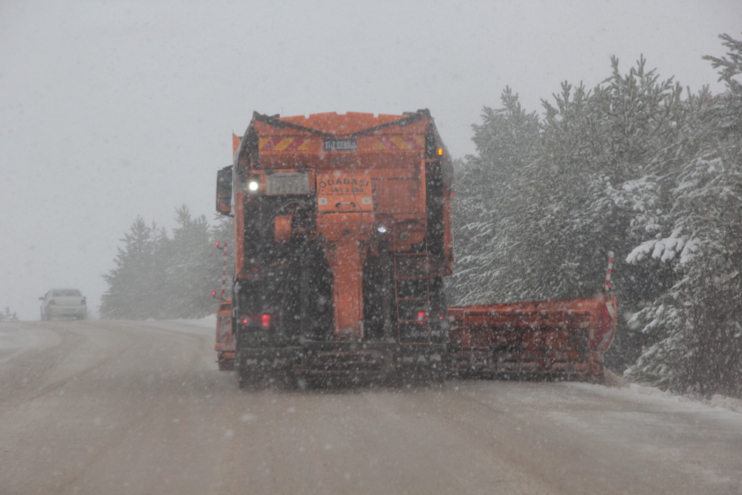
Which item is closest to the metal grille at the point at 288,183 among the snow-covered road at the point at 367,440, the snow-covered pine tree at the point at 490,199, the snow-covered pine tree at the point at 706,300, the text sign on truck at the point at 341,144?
the text sign on truck at the point at 341,144

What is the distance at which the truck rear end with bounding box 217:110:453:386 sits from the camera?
7871 millimetres

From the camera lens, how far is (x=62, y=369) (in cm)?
1080

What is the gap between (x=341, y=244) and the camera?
7.84 m

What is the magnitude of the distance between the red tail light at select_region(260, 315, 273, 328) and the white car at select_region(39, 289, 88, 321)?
1024 inches

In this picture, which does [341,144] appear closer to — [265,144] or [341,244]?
[265,144]

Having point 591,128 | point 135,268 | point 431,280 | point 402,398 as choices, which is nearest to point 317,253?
point 431,280

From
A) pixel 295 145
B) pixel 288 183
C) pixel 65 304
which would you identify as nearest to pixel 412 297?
pixel 288 183

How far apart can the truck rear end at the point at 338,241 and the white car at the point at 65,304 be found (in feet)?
84.5

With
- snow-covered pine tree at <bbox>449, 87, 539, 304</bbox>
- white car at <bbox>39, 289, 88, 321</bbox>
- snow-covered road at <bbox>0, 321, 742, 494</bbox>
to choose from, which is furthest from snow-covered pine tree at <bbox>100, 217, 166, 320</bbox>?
snow-covered road at <bbox>0, 321, 742, 494</bbox>

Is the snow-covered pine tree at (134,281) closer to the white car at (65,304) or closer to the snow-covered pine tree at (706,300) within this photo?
the white car at (65,304)

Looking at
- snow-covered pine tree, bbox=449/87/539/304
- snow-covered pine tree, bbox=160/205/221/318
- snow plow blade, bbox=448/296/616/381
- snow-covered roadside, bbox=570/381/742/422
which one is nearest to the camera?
snow-covered roadside, bbox=570/381/742/422

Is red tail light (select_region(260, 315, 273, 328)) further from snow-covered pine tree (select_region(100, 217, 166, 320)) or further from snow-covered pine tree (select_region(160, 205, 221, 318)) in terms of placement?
snow-covered pine tree (select_region(100, 217, 166, 320))

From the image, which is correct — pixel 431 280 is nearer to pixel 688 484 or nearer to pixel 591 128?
pixel 688 484

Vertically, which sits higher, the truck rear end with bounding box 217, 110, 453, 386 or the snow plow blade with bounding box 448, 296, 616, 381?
the truck rear end with bounding box 217, 110, 453, 386
